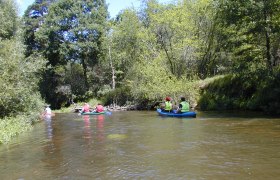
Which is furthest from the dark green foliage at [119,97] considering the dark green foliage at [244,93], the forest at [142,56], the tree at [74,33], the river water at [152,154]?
the river water at [152,154]

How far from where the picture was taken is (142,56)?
3609cm

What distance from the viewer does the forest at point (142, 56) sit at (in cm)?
2138

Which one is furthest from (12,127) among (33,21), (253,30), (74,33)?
(33,21)

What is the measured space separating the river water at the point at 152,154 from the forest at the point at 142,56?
3035 mm

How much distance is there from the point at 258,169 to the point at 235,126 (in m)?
8.23

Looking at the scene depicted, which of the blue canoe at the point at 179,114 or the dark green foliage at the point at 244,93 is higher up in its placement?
the dark green foliage at the point at 244,93

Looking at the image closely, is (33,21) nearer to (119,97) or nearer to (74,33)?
(74,33)

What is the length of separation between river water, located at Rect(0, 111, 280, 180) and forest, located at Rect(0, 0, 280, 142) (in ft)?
9.96

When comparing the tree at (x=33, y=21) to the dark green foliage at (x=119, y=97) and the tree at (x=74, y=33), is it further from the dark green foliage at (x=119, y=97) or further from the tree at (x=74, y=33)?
the dark green foliage at (x=119, y=97)

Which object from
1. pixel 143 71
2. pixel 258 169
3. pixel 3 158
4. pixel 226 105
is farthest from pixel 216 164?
pixel 143 71

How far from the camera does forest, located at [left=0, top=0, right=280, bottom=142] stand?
21375 mm

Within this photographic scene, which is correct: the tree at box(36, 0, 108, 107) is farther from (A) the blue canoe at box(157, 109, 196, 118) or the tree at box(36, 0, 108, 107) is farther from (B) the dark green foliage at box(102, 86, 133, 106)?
(A) the blue canoe at box(157, 109, 196, 118)

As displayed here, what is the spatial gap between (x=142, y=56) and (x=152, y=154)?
2519 centimetres

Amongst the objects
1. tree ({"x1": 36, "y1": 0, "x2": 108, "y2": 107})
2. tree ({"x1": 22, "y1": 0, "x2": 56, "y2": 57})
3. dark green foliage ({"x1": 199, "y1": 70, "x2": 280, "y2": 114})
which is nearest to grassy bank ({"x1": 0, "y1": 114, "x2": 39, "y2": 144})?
dark green foliage ({"x1": 199, "y1": 70, "x2": 280, "y2": 114})
